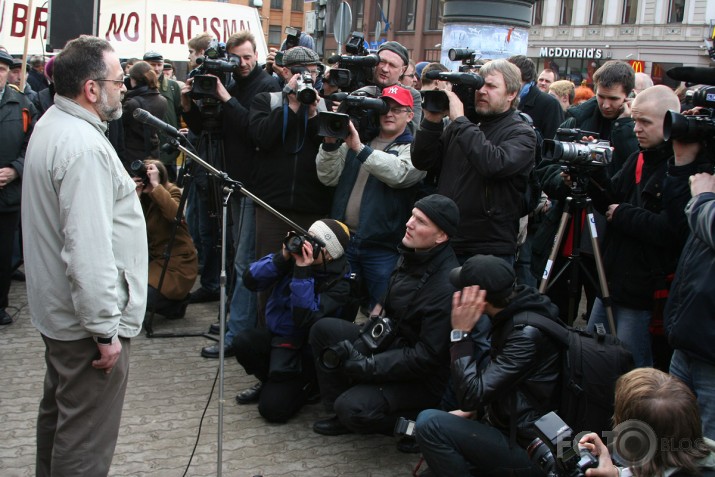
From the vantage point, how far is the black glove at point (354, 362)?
13.6ft

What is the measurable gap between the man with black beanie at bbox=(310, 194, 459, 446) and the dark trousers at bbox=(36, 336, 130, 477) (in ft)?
4.34

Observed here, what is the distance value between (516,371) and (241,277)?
277cm

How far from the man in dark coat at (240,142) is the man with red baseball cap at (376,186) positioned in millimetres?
734

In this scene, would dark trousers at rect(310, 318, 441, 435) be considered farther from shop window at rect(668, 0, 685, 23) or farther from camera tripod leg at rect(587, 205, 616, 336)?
shop window at rect(668, 0, 685, 23)

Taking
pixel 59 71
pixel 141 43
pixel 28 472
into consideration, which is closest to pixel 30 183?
pixel 59 71

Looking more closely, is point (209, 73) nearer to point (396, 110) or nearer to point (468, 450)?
point (396, 110)

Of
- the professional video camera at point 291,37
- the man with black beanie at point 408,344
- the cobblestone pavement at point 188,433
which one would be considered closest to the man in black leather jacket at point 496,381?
the man with black beanie at point 408,344

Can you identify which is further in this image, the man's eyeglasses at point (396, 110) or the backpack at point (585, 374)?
the man's eyeglasses at point (396, 110)

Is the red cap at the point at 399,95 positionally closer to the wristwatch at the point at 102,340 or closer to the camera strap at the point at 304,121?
the camera strap at the point at 304,121

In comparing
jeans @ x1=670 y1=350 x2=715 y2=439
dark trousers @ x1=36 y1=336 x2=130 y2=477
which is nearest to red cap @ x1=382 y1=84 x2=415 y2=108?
jeans @ x1=670 y1=350 x2=715 y2=439

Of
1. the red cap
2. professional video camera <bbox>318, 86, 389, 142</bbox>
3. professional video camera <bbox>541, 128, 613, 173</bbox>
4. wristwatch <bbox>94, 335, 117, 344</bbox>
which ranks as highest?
the red cap

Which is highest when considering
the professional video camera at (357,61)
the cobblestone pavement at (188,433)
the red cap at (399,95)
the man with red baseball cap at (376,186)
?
the professional video camera at (357,61)

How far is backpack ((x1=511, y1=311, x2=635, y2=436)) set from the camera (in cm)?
346

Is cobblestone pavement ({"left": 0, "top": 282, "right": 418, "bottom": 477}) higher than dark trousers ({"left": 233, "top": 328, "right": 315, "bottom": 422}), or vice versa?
dark trousers ({"left": 233, "top": 328, "right": 315, "bottom": 422})
